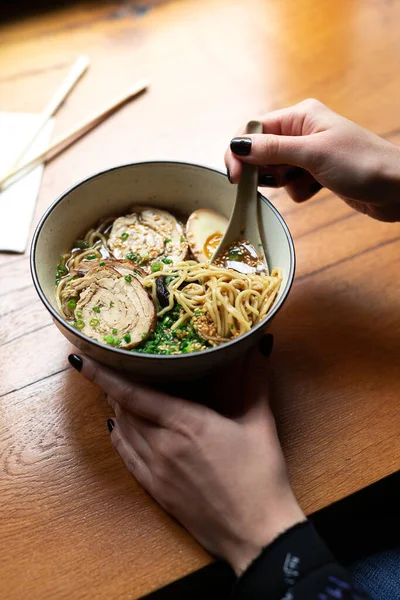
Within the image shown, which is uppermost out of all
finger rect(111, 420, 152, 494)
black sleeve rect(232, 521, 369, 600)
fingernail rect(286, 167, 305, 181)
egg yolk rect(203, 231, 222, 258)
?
fingernail rect(286, 167, 305, 181)

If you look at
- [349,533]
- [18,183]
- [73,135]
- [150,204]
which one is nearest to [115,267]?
[150,204]

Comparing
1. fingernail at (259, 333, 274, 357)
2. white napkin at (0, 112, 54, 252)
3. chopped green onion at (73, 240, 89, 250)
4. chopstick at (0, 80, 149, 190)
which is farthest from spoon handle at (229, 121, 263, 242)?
chopstick at (0, 80, 149, 190)

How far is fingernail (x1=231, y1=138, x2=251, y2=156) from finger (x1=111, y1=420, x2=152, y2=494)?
711 millimetres

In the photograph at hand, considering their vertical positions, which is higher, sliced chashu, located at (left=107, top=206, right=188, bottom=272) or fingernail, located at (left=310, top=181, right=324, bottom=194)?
sliced chashu, located at (left=107, top=206, right=188, bottom=272)

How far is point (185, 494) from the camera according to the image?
3.90ft

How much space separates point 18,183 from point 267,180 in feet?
2.59

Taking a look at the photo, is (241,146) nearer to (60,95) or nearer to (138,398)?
(138,398)

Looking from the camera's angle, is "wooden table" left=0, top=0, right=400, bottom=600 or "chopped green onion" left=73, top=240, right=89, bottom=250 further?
"chopped green onion" left=73, top=240, right=89, bottom=250

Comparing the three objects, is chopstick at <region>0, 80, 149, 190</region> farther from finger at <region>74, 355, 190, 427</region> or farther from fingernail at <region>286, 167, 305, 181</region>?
finger at <region>74, 355, 190, 427</region>

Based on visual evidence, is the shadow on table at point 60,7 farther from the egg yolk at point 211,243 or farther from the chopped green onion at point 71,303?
the chopped green onion at point 71,303


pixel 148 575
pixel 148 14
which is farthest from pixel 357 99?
pixel 148 575

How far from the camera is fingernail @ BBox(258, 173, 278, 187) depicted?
5.37 ft

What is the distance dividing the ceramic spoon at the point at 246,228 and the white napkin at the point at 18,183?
609 mm

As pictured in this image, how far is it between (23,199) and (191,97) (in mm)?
739
